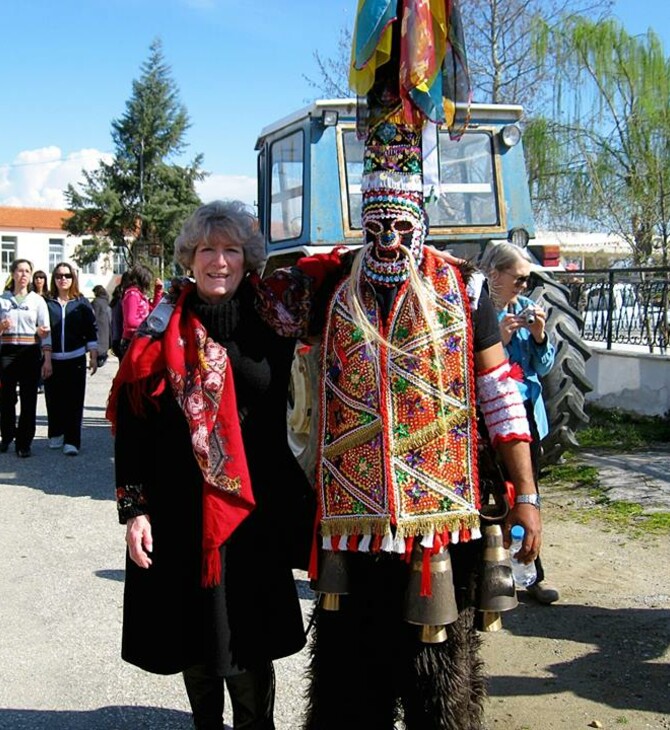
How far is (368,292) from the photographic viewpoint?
2.49m

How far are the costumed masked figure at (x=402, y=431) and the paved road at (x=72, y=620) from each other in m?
1.05

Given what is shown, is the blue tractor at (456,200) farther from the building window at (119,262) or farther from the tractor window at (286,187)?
the building window at (119,262)

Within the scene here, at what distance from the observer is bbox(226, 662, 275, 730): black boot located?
8.79ft

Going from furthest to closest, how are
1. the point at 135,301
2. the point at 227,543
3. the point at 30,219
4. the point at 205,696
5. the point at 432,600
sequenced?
the point at 30,219 < the point at 135,301 < the point at 205,696 < the point at 227,543 < the point at 432,600

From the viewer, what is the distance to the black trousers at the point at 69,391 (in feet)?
28.0

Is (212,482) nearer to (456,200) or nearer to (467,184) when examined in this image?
(456,200)

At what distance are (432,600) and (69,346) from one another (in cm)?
687

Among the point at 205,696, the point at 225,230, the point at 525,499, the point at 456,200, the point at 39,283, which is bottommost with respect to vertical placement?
the point at 205,696

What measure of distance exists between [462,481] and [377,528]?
28 cm

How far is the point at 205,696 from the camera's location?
2742 millimetres

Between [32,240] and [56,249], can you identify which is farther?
[56,249]

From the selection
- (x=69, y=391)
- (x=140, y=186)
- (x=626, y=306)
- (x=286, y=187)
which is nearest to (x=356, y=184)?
(x=286, y=187)

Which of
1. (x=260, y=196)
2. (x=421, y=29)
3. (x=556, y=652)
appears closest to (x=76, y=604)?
(x=556, y=652)

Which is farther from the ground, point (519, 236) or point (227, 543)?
point (519, 236)
